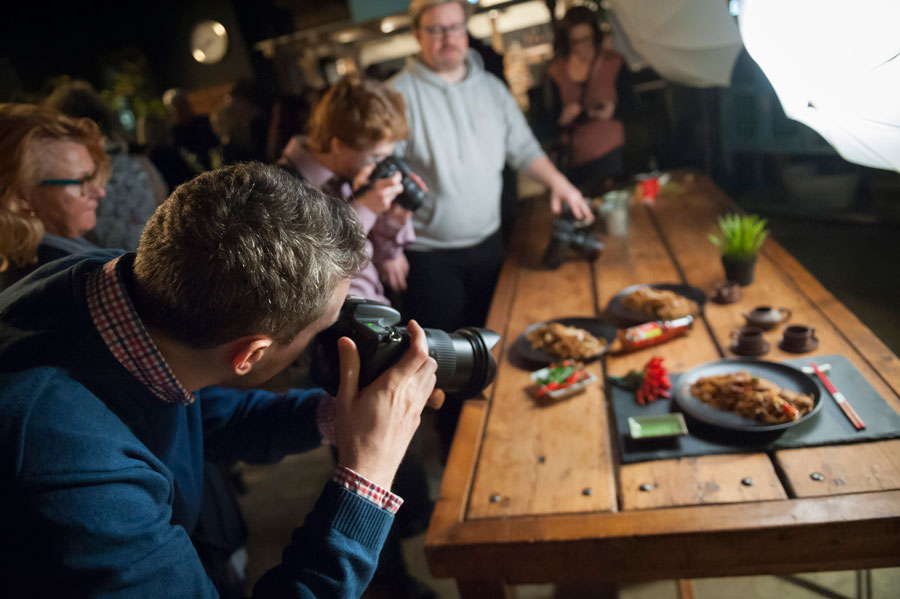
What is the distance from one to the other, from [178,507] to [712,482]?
0.92 metres

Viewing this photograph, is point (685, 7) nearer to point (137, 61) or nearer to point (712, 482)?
point (712, 482)

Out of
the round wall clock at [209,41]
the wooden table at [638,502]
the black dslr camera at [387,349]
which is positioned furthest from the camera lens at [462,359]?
the round wall clock at [209,41]

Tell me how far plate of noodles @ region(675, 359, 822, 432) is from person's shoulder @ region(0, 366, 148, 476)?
1.04 meters

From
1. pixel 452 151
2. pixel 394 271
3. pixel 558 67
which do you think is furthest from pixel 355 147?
pixel 558 67

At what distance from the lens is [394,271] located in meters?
2.18

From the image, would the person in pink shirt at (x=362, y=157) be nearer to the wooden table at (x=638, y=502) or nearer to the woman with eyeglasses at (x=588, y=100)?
the wooden table at (x=638, y=502)

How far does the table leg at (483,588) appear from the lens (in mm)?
1104

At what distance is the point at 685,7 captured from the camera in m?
2.71

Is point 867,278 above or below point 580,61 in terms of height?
below

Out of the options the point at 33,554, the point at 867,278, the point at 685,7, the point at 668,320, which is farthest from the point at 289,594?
the point at 867,278

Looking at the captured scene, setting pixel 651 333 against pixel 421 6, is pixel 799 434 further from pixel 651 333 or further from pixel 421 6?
pixel 421 6

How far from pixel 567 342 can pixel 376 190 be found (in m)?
0.69

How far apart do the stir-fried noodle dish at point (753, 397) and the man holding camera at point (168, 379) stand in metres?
0.67

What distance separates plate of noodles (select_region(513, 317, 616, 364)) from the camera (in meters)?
1.61
